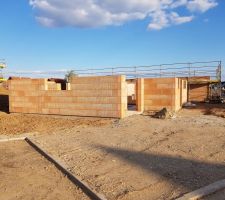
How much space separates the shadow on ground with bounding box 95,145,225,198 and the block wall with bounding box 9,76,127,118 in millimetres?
5175

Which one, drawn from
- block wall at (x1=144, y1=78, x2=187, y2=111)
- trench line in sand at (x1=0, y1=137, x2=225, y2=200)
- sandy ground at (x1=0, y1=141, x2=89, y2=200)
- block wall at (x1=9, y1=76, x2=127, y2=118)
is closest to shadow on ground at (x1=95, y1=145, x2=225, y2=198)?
trench line in sand at (x1=0, y1=137, x2=225, y2=200)

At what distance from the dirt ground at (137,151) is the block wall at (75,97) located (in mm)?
612

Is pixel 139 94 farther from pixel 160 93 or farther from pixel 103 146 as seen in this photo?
pixel 103 146

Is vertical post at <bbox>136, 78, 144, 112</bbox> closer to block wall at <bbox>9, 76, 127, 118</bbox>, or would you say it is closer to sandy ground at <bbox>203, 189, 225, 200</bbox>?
block wall at <bbox>9, 76, 127, 118</bbox>

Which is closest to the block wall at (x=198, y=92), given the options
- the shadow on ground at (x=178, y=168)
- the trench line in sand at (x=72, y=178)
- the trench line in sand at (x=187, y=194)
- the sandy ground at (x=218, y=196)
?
the shadow on ground at (x=178, y=168)

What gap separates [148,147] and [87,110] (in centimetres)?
566

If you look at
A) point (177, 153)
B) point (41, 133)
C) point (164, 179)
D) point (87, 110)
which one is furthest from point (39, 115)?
point (164, 179)

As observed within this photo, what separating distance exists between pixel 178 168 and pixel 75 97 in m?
7.92

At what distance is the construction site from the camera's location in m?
Result: 4.67

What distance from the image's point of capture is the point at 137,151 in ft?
22.7

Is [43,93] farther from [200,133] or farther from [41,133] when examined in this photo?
[200,133]

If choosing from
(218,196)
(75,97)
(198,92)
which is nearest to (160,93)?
(75,97)

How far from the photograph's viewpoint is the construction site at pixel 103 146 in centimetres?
467

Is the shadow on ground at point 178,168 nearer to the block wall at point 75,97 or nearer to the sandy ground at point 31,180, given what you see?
the sandy ground at point 31,180
